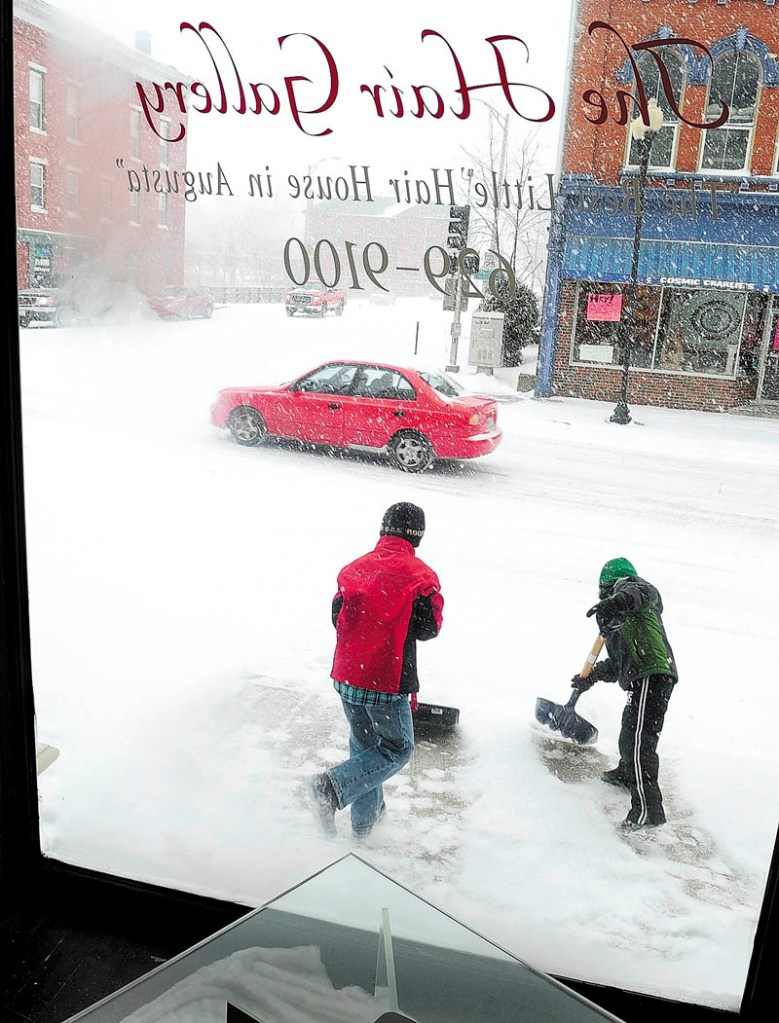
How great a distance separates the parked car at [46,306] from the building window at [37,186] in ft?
0.69

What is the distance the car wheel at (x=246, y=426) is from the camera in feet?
7.78

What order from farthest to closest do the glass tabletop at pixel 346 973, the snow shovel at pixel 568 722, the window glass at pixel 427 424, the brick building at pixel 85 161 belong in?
the snow shovel at pixel 568 722, the brick building at pixel 85 161, the window glass at pixel 427 424, the glass tabletop at pixel 346 973

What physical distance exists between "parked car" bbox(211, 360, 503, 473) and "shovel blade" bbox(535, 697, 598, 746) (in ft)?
2.31

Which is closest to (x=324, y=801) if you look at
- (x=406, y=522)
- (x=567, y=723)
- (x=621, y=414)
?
(x=567, y=723)

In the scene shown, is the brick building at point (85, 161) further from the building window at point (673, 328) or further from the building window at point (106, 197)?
the building window at point (673, 328)

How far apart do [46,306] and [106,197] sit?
34 centimetres

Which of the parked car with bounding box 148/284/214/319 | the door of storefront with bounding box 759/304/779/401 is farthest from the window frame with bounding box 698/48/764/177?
the parked car with bounding box 148/284/214/319

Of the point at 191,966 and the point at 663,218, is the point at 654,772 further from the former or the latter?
the point at 663,218

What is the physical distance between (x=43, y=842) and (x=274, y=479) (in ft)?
4.59

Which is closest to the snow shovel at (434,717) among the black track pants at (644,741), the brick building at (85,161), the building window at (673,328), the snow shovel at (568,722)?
the snow shovel at (568,722)

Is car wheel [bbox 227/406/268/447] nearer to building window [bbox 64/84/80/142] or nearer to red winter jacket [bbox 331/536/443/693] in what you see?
red winter jacket [bbox 331/536/443/693]

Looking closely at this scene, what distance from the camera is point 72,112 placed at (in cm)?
220

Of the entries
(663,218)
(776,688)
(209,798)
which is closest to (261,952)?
(209,798)

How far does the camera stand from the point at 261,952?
2.02 m
